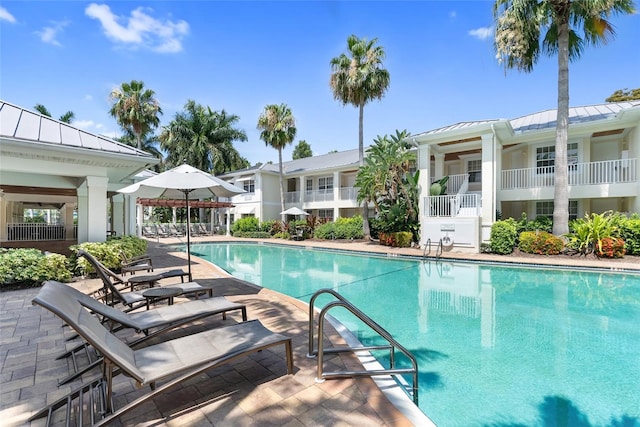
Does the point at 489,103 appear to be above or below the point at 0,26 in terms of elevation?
above

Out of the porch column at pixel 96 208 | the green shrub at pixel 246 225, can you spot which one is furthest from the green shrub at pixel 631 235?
the green shrub at pixel 246 225

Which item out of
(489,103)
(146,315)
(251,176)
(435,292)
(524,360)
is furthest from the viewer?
(251,176)

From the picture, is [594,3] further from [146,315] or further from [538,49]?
[146,315]

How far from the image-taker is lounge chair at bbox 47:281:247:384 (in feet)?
11.6

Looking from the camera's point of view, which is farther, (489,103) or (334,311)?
(489,103)

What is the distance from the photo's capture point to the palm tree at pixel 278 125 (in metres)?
26.8

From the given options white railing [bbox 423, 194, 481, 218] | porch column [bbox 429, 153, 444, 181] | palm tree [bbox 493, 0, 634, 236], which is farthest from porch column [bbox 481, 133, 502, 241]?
porch column [bbox 429, 153, 444, 181]

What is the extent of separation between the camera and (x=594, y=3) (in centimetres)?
1308

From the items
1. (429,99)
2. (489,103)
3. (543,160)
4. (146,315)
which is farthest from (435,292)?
(489,103)

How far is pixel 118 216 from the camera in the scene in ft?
57.9

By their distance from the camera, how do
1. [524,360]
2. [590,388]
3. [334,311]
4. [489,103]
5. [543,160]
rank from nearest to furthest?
[590,388] → [524,360] → [334,311] → [543,160] → [489,103]

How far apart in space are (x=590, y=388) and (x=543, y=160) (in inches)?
706

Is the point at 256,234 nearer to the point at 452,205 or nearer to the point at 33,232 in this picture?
the point at 33,232

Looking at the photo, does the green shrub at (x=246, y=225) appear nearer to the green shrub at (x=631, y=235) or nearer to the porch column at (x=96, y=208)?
the porch column at (x=96, y=208)
